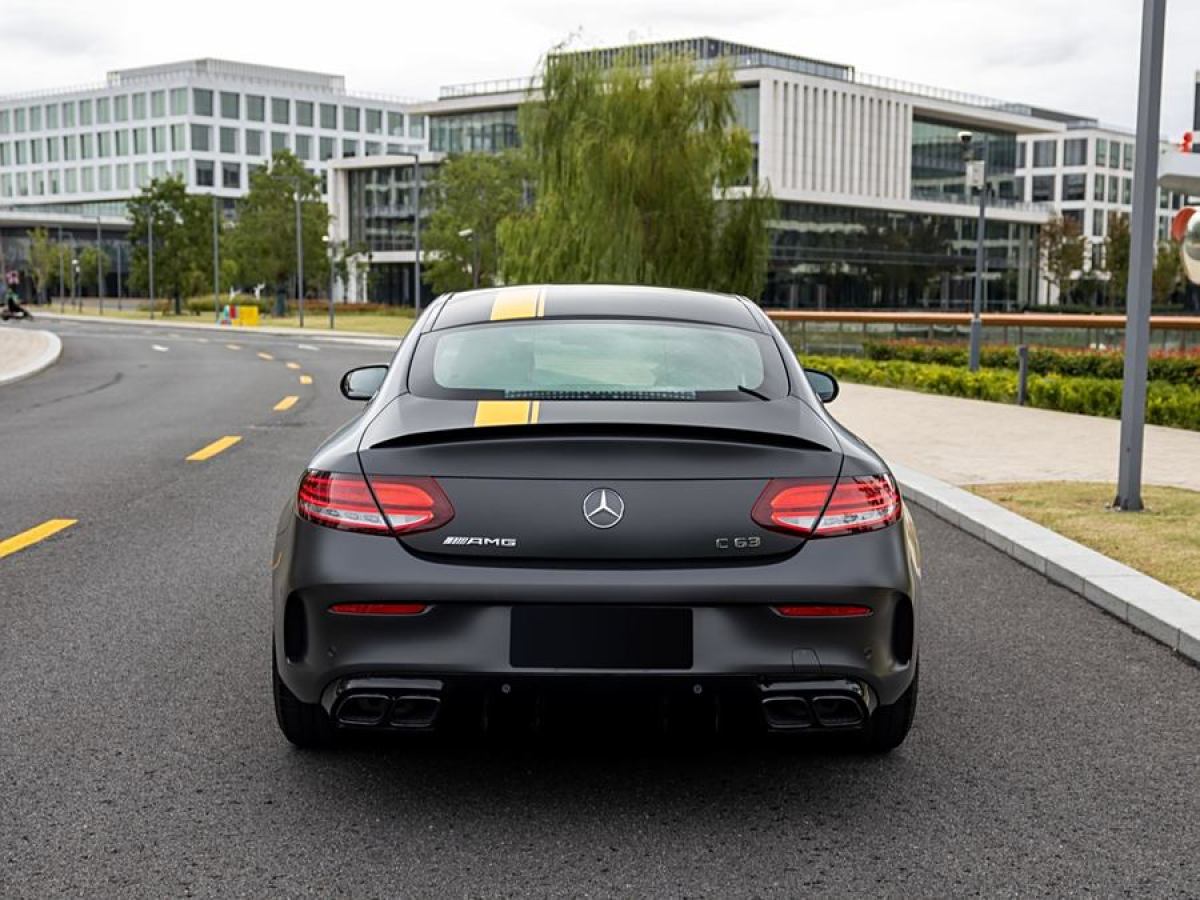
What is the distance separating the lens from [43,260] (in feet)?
369

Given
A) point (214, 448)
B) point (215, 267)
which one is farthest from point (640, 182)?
A: point (215, 267)

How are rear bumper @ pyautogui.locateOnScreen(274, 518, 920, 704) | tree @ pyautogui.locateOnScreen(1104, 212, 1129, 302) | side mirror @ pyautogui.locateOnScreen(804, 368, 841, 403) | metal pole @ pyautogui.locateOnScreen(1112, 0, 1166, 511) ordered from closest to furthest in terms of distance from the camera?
rear bumper @ pyautogui.locateOnScreen(274, 518, 920, 704), side mirror @ pyautogui.locateOnScreen(804, 368, 841, 403), metal pole @ pyautogui.locateOnScreen(1112, 0, 1166, 511), tree @ pyautogui.locateOnScreen(1104, 212, 1129, 302)

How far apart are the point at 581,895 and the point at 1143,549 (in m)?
5.66

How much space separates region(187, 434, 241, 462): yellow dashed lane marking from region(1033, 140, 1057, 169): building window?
111m

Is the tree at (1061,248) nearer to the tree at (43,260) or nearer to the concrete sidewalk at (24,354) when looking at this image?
the concrete sidewalk at (24,354)

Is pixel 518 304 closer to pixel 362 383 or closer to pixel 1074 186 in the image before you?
pixel 362 383

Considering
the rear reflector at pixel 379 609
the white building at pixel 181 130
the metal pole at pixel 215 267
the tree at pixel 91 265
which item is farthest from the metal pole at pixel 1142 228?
the white building at pixel 181 130

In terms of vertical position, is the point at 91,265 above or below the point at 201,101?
below

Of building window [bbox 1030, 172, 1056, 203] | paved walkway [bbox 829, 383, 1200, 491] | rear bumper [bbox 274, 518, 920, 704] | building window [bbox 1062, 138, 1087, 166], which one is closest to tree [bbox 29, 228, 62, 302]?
building window [bbox 1030, 172, 1056, 203]

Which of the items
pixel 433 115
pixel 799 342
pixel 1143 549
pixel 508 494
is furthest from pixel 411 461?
pixel 433 115

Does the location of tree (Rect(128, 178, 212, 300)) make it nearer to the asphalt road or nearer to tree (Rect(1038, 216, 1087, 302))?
tree (Rect(1038, 216, 1087, 302))

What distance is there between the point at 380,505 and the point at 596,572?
602mm

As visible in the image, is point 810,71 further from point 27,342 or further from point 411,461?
point 411,461

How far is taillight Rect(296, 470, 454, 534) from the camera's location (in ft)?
13.0
